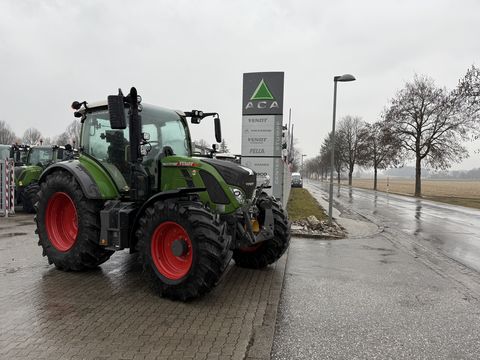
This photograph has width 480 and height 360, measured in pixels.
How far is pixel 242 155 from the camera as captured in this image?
1063 centimetres

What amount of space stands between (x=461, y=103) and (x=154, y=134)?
95.0 feet

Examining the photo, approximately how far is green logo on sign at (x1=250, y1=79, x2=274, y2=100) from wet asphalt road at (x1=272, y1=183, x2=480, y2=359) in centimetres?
392

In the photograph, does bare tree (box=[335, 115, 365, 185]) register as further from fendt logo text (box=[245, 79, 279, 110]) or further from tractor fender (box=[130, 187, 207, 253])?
tractor fender (box=[130, 187, 207, 253])

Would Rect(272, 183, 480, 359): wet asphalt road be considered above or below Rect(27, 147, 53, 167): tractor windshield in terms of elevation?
below

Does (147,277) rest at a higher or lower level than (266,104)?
lower

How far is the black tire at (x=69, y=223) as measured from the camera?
5.30 meters

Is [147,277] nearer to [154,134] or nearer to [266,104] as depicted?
[154,134]

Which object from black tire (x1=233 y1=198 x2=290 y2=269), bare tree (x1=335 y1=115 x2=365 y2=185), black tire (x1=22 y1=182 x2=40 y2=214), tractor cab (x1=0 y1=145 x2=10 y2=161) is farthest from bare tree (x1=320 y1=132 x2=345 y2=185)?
black tire (x1=233 y1=198 x2=290 y2=269)

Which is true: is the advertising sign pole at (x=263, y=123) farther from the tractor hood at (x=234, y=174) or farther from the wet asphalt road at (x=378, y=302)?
the tractor hood at (x=234, y=174)

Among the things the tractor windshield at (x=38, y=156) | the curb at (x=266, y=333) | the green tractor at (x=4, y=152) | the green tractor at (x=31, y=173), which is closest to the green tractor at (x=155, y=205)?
the curb at (x=266, y=333)

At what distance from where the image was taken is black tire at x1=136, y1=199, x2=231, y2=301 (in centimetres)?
418

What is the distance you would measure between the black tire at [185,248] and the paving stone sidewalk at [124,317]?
0.23 m

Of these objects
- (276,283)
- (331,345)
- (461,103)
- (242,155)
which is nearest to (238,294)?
(276,283)

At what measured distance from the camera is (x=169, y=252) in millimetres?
4766
